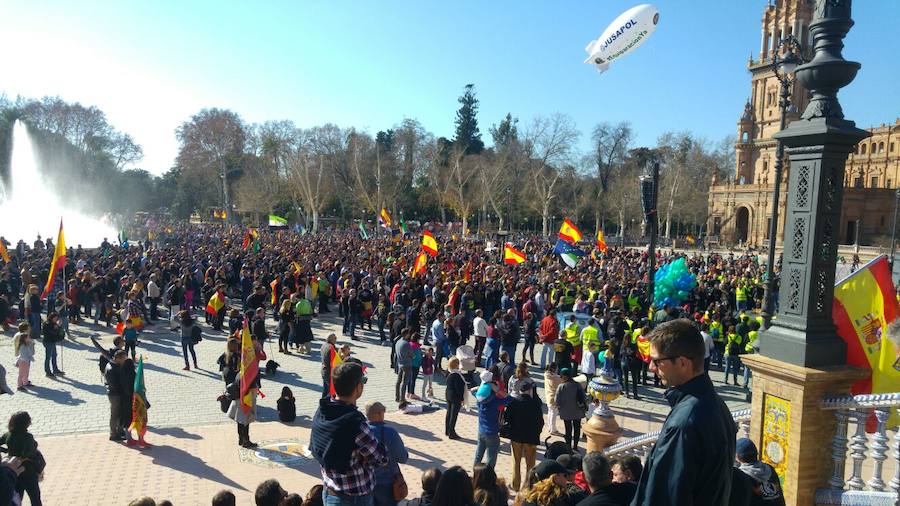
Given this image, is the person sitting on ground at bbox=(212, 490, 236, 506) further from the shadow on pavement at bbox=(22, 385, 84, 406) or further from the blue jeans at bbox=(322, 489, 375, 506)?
the shadow on pavement at bbox=(22, 385, 84, 406)

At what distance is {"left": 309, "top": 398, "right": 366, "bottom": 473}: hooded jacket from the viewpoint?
3.71 meters

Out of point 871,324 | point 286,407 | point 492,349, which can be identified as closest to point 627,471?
point 871,324

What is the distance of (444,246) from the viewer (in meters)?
39.0

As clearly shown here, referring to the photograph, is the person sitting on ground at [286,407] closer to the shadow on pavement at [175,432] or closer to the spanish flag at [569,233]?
the shadow on pavement at [175,432]

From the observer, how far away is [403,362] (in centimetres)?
1123

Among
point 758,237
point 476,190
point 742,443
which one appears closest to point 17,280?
point 742,443

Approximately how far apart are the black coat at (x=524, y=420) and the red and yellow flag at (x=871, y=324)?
336 centimetres

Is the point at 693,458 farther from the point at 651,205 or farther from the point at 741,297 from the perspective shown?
the point at 741,297

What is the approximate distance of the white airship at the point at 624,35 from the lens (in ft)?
63.3

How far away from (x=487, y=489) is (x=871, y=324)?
12.5ft

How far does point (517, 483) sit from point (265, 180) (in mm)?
61370

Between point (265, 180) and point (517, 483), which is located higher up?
point (265, 180)

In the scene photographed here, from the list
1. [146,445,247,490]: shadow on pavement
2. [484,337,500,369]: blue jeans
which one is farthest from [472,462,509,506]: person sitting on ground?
[484,337,500,369]: blue jeans

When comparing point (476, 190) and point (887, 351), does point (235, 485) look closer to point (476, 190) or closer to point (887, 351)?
point (887, 351)
